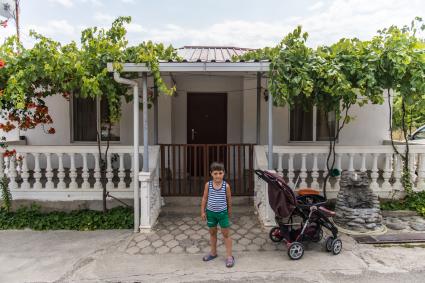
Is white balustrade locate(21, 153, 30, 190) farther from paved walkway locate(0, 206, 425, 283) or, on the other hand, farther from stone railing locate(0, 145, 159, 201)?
paved walkway locate(0, 206, 425, 283)

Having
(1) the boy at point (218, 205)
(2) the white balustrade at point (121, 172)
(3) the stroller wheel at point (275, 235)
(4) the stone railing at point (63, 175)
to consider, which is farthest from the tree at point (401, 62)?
(2) the white balustrade at point (121, 172)

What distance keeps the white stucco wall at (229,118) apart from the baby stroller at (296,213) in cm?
307

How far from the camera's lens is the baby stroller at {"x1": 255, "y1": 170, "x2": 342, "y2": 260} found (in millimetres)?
3746

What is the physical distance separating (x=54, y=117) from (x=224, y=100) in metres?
4.05

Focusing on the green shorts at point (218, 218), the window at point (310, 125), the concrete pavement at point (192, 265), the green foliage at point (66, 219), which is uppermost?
the window at point (310, 125)

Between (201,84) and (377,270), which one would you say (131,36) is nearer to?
(201,84)

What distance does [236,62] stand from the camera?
4.21 meters

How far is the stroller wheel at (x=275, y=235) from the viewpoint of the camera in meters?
4.11

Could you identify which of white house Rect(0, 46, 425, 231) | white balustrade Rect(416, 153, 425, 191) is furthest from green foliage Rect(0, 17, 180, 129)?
white balustrade Rect(416, 153, 425, 191)

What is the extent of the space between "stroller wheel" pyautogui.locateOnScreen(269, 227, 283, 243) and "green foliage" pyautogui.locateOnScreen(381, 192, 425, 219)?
2.48 m

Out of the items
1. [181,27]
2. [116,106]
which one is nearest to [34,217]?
A: [116,106]

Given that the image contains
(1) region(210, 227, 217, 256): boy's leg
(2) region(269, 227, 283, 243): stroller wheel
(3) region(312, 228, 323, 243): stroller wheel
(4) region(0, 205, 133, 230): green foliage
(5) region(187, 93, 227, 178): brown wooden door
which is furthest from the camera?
(5) region(187, 93, 227, 178): brown wooden door

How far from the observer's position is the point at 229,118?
746cm

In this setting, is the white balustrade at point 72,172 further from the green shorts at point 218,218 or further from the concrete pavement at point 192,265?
the green shorts at point 218,218
